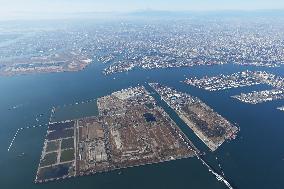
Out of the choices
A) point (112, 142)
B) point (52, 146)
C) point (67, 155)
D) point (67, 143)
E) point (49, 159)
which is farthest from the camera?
point (67, 143)

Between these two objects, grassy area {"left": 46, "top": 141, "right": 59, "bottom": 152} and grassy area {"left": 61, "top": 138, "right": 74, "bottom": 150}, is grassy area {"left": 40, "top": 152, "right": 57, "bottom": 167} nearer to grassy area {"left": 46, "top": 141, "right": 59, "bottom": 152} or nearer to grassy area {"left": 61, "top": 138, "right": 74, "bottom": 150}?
grassy area {"left": 46, "top": 141, "right": 59, "bottom": 152}

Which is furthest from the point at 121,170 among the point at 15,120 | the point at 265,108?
the point at 265,108

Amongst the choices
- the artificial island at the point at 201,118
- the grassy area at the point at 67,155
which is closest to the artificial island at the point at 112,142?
the grassy area at the point at 67,155

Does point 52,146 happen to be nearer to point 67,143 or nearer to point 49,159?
point 67,143

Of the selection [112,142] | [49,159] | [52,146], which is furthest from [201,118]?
[49,159]

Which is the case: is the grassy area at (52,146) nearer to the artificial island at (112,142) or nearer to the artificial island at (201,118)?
Answer: the artificial island at (112,142)
